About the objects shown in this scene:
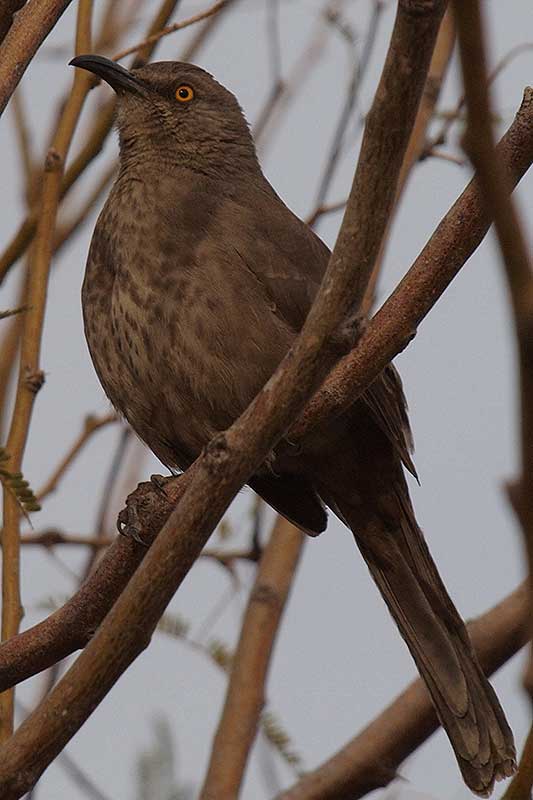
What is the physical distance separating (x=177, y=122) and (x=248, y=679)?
2.70m

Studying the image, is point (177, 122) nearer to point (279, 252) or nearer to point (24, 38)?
point (279, 252)

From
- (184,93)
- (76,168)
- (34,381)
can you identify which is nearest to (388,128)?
(34,381)

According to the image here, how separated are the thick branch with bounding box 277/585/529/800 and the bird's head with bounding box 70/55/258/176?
2376mm

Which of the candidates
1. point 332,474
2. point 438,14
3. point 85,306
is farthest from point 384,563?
point 438,14

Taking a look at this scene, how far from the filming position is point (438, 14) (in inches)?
74.5

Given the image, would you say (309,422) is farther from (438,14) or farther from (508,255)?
(508,255)

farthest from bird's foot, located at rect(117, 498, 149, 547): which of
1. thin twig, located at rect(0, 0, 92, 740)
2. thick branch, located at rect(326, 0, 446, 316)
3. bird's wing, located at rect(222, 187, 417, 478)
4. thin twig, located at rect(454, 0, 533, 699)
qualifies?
thin twig, located at rect(454, 0, 533, 699)

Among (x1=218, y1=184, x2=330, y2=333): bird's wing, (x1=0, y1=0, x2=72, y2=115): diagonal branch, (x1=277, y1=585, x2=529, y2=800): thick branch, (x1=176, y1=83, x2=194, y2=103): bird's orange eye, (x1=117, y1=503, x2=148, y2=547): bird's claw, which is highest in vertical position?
(x1=176, y1=83, x2=194, y2=103): bird's orange eye

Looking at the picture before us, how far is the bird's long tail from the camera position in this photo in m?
4.44

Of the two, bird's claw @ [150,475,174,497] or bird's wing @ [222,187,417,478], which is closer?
bird's claw @ [150,475,174,497]

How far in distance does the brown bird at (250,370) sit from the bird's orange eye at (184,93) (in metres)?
0.50

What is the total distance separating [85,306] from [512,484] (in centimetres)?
404

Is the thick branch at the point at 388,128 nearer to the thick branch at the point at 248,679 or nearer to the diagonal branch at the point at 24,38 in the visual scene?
the diagonal branch at the point at 24,38

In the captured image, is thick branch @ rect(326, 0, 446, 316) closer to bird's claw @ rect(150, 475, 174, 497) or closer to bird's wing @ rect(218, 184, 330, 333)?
bird's claw @ rect(150, 475, 174, 497)
